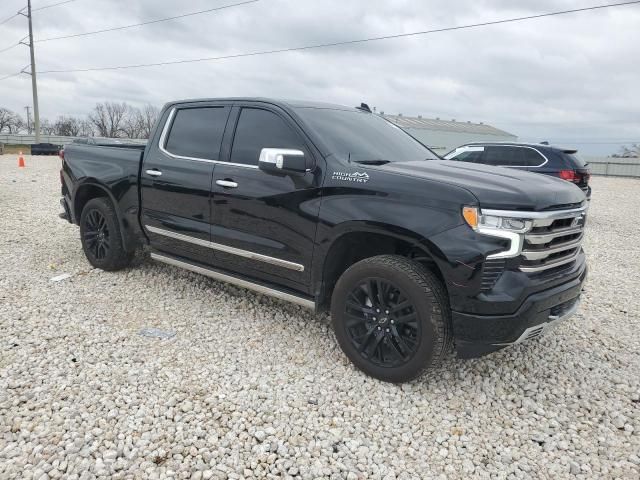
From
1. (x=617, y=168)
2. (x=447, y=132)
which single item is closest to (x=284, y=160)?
(x=617, y=168)

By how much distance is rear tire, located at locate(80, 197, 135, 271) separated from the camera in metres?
5.18

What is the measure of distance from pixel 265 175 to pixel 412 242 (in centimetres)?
133

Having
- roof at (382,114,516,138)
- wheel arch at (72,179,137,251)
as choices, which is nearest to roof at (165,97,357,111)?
wheel arch at (72,179,137,251)

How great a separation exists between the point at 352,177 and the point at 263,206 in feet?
2.63

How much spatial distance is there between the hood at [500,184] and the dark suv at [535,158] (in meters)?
6.08

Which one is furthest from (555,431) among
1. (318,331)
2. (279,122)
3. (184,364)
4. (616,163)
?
(616,163)

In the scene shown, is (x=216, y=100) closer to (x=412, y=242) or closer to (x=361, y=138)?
(x=361, y=138)

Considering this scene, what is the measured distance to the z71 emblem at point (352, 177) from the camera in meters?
3.32

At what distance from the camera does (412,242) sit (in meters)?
3.08

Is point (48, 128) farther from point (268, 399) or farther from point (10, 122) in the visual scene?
point (268, 399)

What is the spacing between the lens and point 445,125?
2432 inches

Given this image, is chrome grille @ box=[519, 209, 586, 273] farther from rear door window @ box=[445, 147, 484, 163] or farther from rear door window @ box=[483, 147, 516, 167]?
rear door window @ box=[445, 147, 484, 163]

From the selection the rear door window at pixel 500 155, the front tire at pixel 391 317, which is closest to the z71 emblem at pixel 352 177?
the front tire at pixel 391 317

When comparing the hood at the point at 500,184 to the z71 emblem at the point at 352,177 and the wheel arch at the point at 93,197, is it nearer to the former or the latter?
the z71 emblem at the point at 352,177
